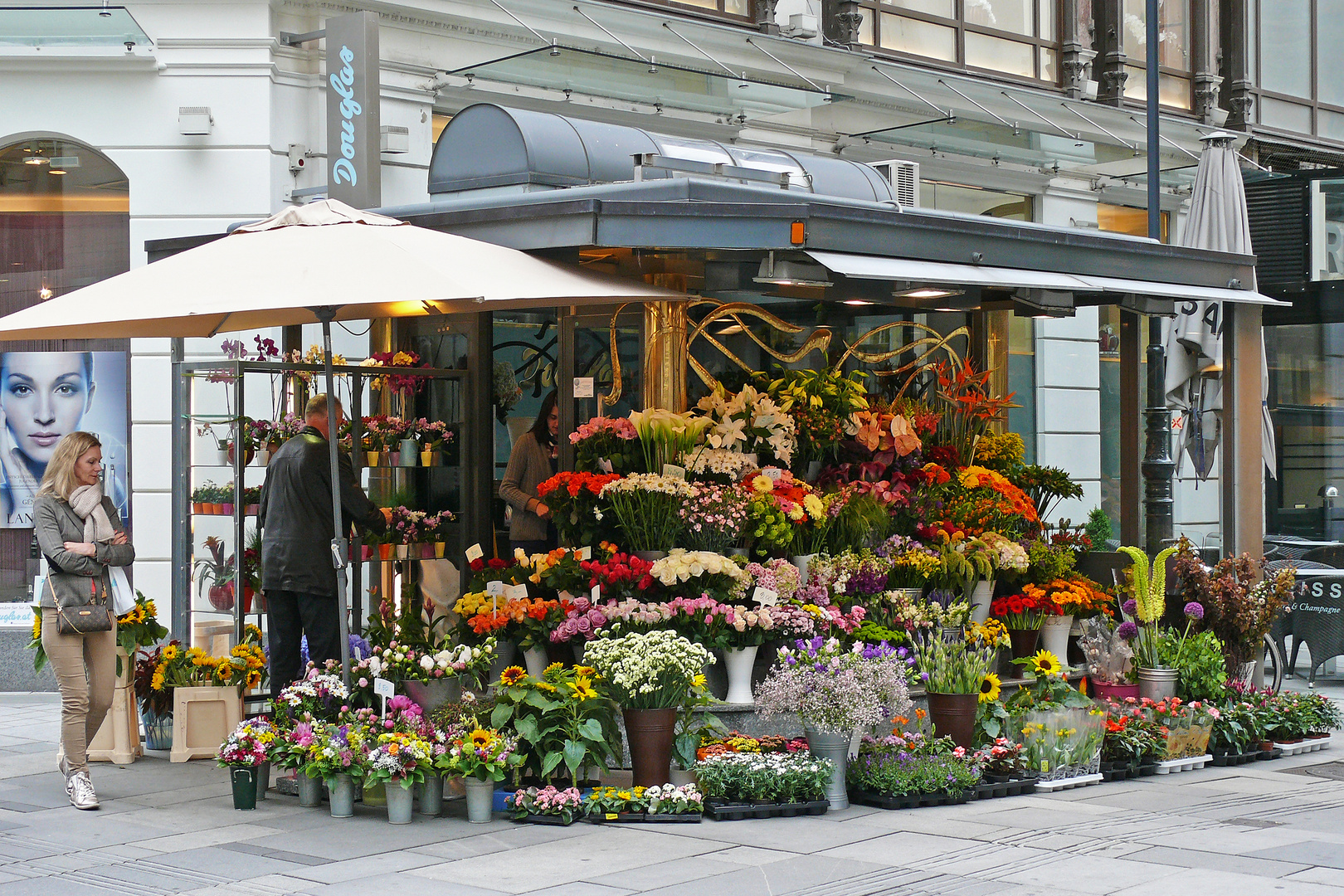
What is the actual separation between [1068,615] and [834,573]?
1840mm

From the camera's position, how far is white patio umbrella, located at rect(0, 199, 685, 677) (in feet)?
24.5

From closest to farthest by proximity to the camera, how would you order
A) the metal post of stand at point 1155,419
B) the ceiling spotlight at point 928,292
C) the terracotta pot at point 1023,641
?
the terracotta pot at point 1023,641
the ceiling spotlight at point 928,292
the metal post of stand at point 1155,419

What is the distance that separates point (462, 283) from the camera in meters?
7.52

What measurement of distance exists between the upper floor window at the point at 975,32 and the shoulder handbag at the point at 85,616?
1236 centimetres

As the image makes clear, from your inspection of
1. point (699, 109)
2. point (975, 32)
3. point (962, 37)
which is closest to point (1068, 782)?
point (699, 109)

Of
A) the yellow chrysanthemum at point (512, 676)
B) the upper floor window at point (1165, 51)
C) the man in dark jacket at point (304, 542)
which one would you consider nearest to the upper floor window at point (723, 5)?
the upper floor window at point (1165, 51)

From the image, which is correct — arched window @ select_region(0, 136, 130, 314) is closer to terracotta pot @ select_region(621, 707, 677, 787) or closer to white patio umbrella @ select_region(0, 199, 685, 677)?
white patio umbrella @ select_region(0, 199, 685, 677)

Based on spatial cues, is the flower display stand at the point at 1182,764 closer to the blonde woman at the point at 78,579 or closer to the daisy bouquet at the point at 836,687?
the daisy bouquet at the point at 836,687

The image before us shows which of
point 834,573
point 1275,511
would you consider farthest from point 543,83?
point 1275,511

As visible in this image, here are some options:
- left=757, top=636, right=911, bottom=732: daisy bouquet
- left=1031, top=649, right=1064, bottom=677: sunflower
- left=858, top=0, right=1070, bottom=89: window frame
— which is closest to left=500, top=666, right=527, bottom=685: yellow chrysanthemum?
left=757, top=636, right=911, bottom=732: daisy bouquet

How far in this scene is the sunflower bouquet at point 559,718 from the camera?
778cm

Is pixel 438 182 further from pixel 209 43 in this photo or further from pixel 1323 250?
pixel 1323 250

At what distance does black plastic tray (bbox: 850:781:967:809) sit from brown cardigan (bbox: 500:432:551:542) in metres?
3.18

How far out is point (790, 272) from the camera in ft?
27.7
